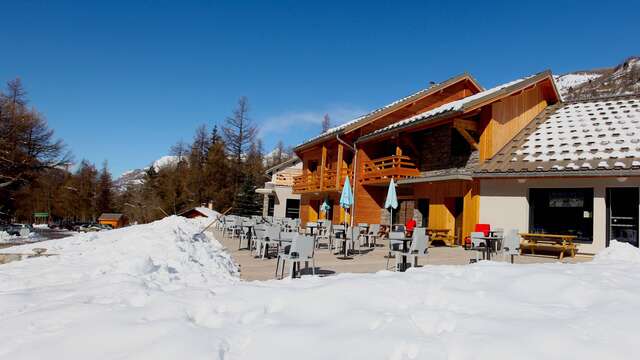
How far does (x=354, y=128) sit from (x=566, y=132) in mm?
8774

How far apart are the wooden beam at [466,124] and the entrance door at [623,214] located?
16.3ft

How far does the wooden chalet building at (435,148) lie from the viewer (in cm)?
1522

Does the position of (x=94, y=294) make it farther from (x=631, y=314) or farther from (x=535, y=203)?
(x=535, y=203)

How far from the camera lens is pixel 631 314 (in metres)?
3.53

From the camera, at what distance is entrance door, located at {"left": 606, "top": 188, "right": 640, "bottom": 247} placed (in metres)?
11.9

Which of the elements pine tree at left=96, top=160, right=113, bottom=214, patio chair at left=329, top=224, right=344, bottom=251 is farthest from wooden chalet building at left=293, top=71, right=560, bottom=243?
pine tree at left=96, top=160, right=113, bottom=214

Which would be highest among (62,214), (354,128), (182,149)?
(182,149)

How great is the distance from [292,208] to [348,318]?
94.0ft

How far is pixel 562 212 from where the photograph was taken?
13.1 meters

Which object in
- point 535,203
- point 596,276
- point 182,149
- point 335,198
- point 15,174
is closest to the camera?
point 596,276

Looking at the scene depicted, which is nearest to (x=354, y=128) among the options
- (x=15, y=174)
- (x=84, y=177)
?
(x=15, y=174)

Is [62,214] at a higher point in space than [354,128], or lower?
lower

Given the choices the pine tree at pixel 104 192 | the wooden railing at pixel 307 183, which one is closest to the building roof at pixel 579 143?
the wooden railing at pixel 307 183

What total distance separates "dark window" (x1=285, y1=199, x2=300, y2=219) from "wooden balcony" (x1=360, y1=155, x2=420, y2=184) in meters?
12.5
